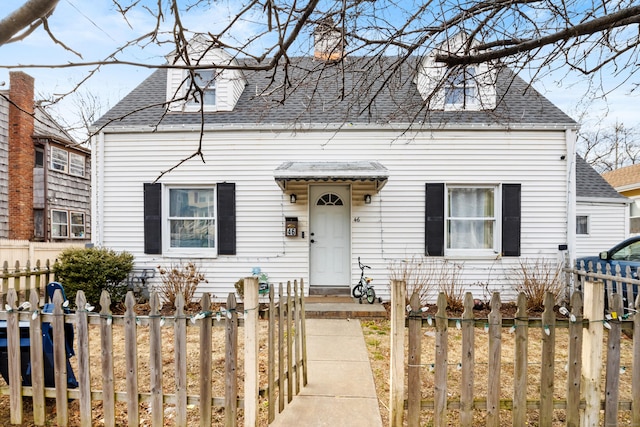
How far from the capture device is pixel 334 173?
635 cm

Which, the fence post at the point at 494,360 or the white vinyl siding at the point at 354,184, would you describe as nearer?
the fence post at the point at 494,360

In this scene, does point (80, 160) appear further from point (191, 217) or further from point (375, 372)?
point (375, 372)

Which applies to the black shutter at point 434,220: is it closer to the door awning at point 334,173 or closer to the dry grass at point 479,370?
the door awning at point 334,173

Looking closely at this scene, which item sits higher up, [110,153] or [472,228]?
[110,153]

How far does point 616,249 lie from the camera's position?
6.61 m

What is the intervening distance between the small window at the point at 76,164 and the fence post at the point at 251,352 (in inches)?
654

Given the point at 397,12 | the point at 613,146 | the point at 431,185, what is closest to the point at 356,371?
the point at 397,12

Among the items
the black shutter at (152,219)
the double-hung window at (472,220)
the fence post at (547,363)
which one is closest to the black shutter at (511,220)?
the double-hung window at (472,220)

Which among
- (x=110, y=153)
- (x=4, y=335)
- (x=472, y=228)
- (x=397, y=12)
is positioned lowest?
(x=4, y=335)

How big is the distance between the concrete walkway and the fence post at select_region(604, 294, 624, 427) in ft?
5.60

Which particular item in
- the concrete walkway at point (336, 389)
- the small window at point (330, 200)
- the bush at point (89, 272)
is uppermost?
the small window at point (330, 200)

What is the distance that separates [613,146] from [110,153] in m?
31.6

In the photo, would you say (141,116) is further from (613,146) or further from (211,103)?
(613,146)

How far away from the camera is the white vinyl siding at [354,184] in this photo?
7363mm
